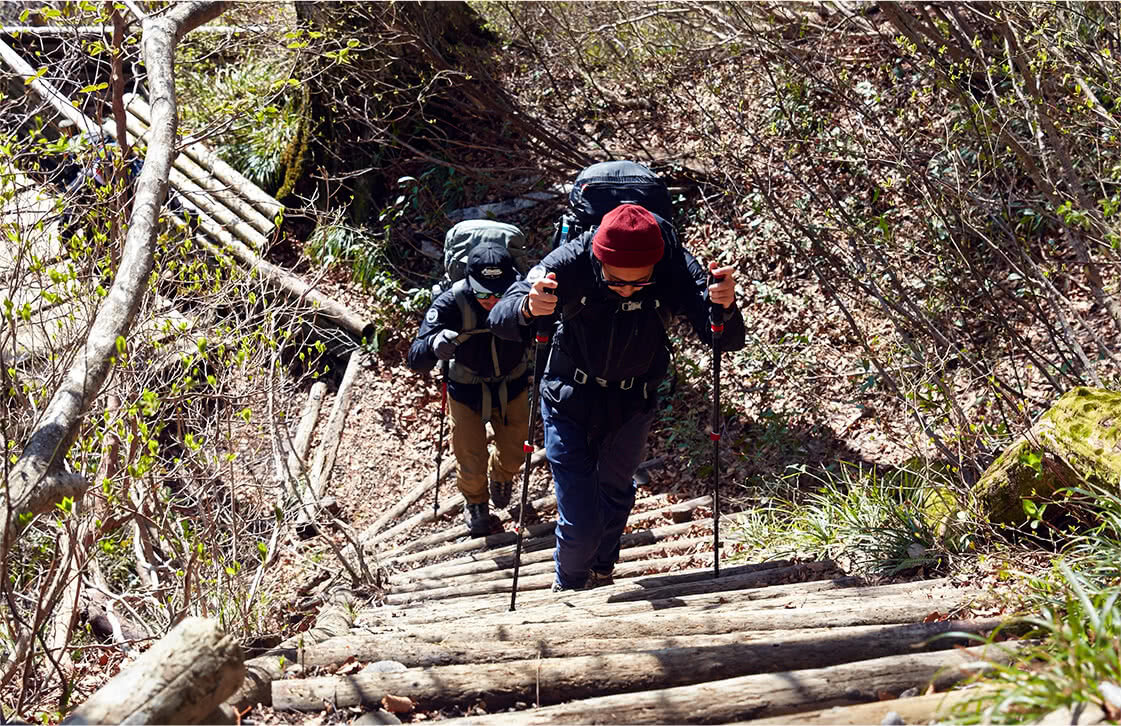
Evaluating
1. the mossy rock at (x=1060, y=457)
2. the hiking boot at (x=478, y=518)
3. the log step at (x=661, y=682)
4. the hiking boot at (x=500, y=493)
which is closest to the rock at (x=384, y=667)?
the log step at (x=661, y=682)

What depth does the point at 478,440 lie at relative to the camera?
24.0 ft

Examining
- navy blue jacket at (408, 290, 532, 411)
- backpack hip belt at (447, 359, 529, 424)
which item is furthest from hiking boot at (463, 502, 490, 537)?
navy blue jacket at (408, 290, 532, 411)

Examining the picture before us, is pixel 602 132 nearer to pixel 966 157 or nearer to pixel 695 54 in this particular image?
pixel 695 54

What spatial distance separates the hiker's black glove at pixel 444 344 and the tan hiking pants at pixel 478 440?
26.5 inches

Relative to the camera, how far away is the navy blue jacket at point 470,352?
675 centimetres

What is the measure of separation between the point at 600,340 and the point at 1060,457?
232 cm

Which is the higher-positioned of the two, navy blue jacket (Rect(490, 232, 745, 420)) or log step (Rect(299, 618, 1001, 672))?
navy blue jacket (Rect(490, 232, 745, 420))

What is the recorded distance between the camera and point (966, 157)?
29.1 ft

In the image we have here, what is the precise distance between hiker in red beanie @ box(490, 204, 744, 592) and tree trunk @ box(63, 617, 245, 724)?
261 centimetres

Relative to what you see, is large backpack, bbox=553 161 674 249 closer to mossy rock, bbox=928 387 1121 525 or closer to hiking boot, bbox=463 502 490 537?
mossy rock, bbox=928 387 1121 525

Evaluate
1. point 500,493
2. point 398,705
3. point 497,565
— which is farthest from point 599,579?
point 398,705

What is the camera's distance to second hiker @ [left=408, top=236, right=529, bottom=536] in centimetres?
664

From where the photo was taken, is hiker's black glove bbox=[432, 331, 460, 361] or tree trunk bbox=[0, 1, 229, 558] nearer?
tree trunk bbox=[0, 1, 229, 558]

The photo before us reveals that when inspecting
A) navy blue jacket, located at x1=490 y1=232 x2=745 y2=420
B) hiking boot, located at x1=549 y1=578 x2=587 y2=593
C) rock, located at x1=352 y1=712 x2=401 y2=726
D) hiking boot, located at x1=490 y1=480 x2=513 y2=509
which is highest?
navy blue jacket, located at x1=490 y1=232 x2=745 y2=420
